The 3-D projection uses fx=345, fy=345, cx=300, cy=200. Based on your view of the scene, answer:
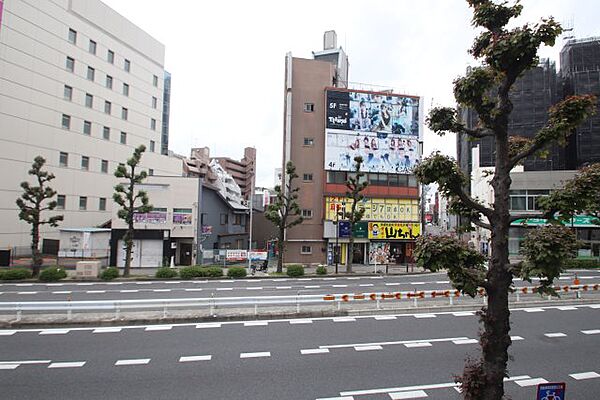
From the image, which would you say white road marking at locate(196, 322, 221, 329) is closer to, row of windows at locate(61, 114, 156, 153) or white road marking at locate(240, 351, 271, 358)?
white road marking at locate(240, 351, 271, 358)

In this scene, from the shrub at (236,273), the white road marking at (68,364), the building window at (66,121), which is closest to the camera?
the white road marking at (68,364)

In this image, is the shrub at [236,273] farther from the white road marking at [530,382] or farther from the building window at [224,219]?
the white road marking at [530,382]

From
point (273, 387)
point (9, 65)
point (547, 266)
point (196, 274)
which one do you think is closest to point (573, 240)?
point (547, 266)

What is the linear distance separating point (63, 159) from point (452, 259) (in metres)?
44.0

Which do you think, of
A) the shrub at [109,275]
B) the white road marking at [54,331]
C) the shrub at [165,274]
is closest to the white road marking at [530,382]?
the white road marking at [54,331]

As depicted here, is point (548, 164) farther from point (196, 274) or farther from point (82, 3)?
point (82, 3)

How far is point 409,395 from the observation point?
7.40 meters

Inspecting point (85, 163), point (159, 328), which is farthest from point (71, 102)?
point (159, 328)

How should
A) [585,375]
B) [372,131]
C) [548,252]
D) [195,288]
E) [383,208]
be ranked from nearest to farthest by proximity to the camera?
[548,252] < [585,375] < [195,288] < [372,131] < [383,208]

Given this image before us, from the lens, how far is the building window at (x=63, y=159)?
124 ft

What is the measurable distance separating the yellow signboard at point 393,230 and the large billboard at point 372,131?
5828 millimetres

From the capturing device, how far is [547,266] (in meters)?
4.27

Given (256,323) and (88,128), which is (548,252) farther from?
(88,128)

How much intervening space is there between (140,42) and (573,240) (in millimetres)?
55791
